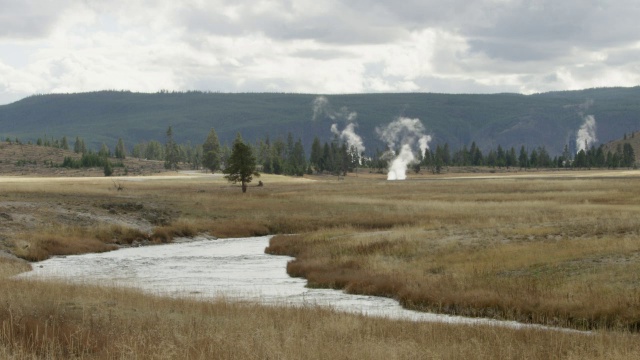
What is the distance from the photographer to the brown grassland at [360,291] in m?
14.1

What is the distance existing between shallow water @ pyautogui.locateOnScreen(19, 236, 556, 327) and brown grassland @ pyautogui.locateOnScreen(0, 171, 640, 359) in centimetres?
121

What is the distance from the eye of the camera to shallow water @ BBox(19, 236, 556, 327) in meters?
23.7

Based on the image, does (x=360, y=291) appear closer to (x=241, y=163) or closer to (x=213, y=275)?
(x=213, y=275)

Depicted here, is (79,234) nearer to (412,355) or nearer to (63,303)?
(63,303)

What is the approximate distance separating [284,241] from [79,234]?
1231 cm

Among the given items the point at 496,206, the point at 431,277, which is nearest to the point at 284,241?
the point at 431,277

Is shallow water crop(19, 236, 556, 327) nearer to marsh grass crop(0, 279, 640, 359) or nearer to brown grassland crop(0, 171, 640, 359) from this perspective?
brown grassland crop(0, 171, 640, 359)

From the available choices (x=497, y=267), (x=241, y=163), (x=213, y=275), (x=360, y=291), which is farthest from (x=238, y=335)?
(x=241, y=163)

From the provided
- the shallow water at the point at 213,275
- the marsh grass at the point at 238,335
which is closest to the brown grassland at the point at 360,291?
the marsh grass at the point at 238,335

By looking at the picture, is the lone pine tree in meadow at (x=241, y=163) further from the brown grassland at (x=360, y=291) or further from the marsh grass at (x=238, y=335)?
the marsh grass at (x=238, y=335)

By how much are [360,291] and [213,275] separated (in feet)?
25.1

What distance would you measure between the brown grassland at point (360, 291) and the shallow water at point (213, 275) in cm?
121

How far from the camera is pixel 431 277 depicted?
27.5 meters

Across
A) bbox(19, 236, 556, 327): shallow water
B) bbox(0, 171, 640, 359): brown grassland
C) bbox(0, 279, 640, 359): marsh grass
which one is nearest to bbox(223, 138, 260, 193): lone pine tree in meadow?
bbox(0, 171, 640, 359): brown grassland
